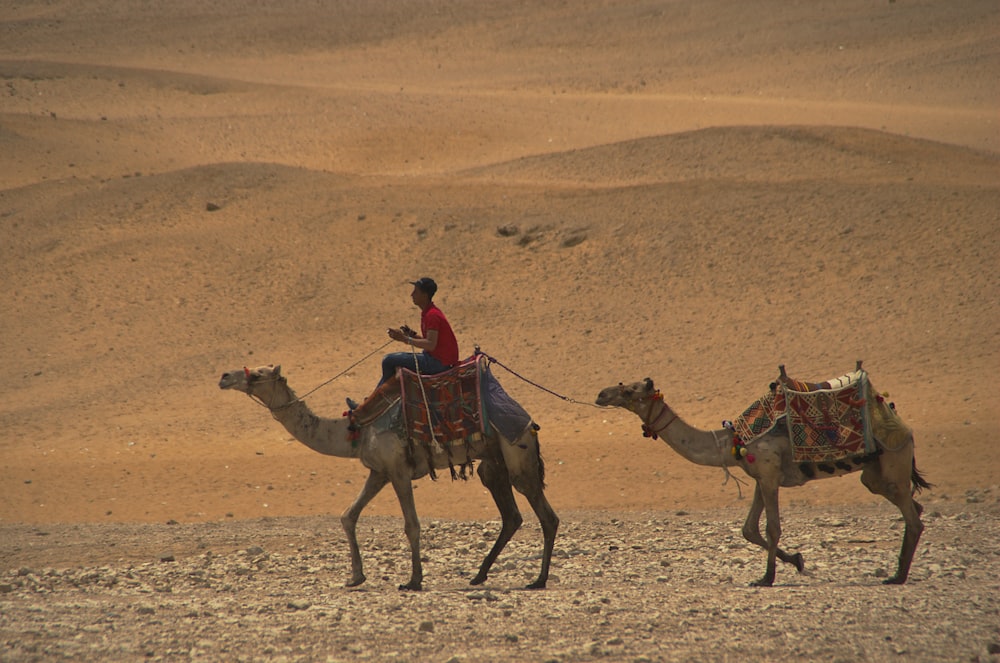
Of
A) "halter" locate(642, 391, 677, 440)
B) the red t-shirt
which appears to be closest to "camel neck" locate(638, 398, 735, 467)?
"halter" locate(642, 391, 677, 440)

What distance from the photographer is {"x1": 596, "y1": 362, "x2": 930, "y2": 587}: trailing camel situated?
1056cm

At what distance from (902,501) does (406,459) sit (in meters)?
4.15

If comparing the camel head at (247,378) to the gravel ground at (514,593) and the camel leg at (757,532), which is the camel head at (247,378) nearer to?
the gravel ground at (514,593)

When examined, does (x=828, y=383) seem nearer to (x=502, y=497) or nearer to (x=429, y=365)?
(x=502, y=497)

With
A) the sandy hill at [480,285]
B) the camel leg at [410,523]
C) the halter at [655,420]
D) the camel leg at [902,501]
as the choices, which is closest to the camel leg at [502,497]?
the camel leg at [410,523]

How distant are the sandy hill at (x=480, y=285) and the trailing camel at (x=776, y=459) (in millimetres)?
4630

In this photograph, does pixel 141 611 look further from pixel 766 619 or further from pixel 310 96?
pixel 310 96

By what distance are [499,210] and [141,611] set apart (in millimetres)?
17254

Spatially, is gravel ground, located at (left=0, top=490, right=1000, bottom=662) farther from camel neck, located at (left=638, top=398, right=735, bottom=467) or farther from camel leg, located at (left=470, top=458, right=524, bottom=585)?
camel neck, located at (left=638, top=398, right=735, bottom=467)

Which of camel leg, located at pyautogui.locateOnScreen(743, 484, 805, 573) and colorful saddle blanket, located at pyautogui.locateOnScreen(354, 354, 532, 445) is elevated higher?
colorful saddle blanket, located at pyautogui.locateOnScreen(354, 354, 532, 445)

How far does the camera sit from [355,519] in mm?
10633

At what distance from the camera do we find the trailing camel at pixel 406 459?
418 inches

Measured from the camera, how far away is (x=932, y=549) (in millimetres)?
12086

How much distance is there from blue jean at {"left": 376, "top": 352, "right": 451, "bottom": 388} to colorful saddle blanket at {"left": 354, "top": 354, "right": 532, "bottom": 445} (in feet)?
0.52
